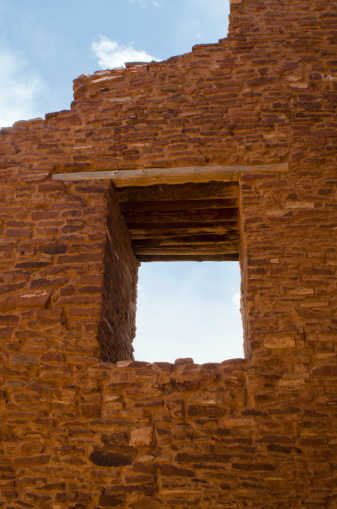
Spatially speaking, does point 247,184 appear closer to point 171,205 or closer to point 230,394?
point 171,205

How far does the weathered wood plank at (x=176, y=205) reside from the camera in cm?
480

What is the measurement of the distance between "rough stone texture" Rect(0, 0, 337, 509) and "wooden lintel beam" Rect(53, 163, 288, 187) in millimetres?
90

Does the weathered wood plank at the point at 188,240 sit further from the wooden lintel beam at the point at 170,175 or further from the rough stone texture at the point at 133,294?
the wooden lintel beam at the point at 170,175

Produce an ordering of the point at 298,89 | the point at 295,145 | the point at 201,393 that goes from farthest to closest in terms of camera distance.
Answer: the point at 298,89
the point at 295,145
the point at 201,393

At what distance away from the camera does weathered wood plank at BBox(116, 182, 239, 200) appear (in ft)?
14.8

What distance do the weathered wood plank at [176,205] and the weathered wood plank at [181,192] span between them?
89 millimetres

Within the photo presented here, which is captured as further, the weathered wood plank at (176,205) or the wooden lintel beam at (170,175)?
the weathered wood plank at (176,205)

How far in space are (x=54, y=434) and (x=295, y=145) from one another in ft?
11.0

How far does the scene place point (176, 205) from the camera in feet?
16.0

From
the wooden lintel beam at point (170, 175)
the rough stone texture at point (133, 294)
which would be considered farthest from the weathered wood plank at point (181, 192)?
the rough stone texture at point (133, 294)

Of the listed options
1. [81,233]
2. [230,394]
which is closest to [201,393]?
[230,394]

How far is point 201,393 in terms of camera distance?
3447 millimetres

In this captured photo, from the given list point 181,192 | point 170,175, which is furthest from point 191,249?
point 170,175

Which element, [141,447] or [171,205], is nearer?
[141,447]
